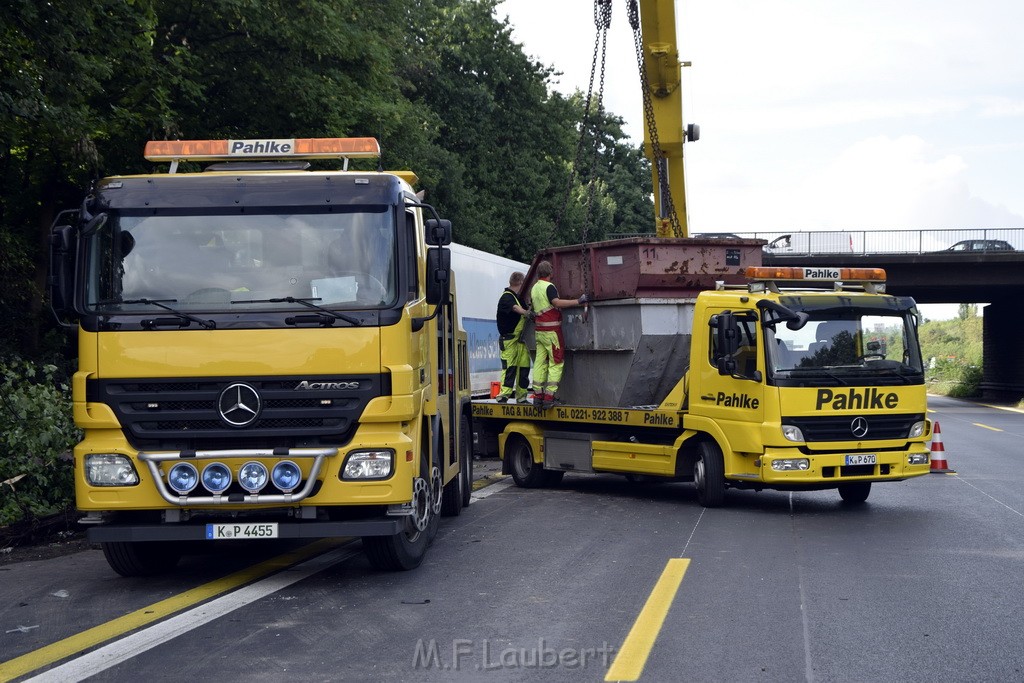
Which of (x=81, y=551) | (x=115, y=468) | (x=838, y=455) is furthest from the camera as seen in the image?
(x=838, y=455)

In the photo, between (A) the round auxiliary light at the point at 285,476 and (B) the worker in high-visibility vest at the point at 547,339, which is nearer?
(A) the round auxiliary light at the point at 285,476

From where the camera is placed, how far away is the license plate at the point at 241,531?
7.73 m

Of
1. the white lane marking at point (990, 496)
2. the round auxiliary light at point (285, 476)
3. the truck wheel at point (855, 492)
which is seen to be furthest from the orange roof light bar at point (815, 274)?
the round auxiliary light at point (285, 476)

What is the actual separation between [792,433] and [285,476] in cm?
573

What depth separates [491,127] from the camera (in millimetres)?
43844

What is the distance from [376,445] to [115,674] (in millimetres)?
2445

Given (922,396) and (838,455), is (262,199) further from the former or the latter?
(922,396)

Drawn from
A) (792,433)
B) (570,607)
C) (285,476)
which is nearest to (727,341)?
(792,433)

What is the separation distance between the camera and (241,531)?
7.75 m

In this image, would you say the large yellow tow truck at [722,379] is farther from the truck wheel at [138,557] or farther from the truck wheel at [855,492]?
the truck wheel at [138,557]

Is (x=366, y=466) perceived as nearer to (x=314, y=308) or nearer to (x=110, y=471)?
(x=314, y=308)

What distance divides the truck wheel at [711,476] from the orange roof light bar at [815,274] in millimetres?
1823

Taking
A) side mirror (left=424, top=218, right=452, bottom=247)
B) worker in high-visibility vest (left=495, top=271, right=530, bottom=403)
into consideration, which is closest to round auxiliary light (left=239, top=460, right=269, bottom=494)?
side mirror (left=424, top=218, right=452, bottom=247)

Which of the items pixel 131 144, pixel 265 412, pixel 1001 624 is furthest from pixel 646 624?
pixel 131 144
